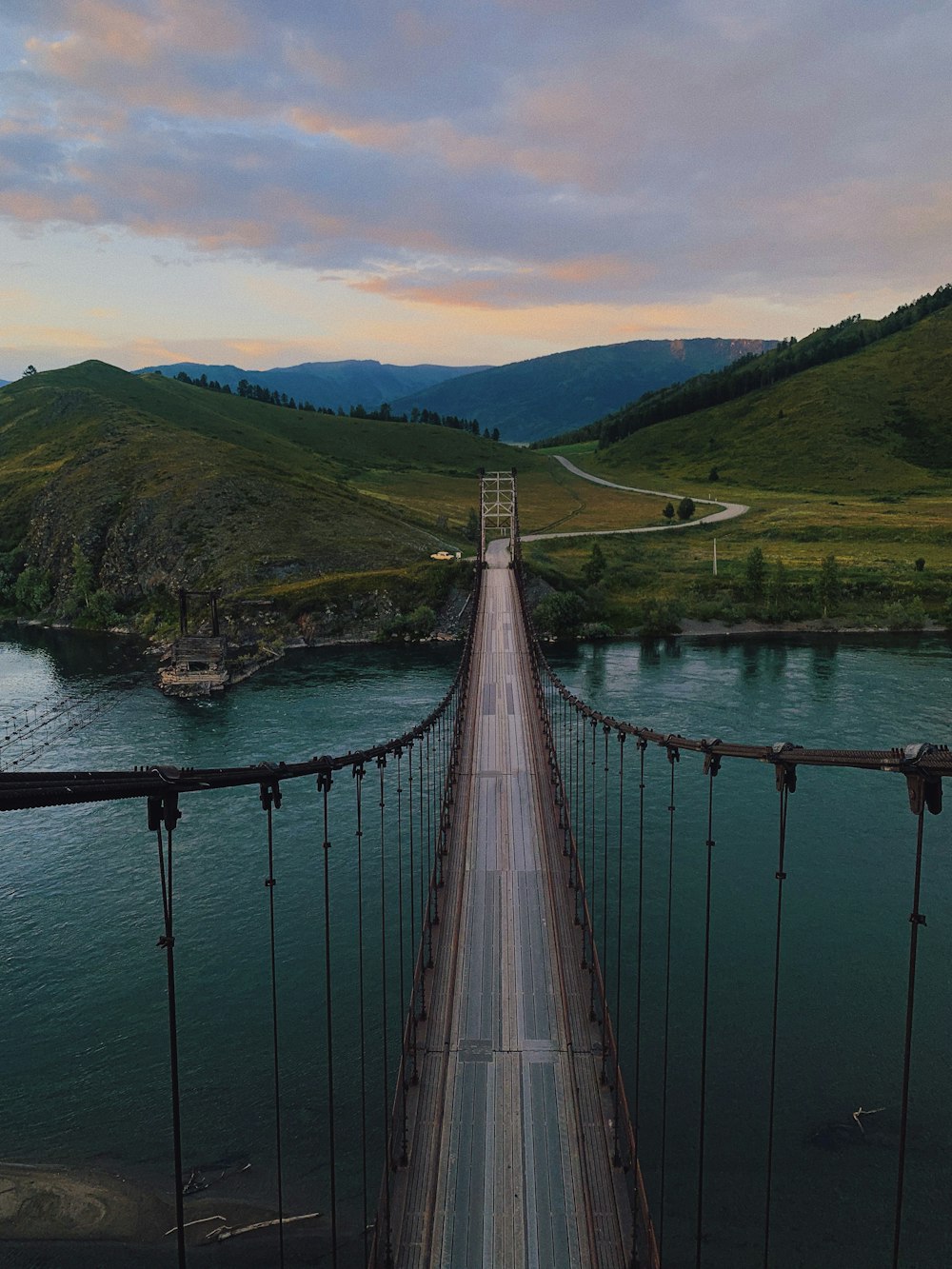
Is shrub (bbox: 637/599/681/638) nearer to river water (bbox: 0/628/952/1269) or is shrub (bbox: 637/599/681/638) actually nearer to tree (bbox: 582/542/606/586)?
tree (bbox: 582/542/606/586)

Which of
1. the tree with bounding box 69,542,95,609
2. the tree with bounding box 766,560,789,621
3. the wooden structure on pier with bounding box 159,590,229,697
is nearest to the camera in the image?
the wooden structure on pier with bounding box 159,590,229,697

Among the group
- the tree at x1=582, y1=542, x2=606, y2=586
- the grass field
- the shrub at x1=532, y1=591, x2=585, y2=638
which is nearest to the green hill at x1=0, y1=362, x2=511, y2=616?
the tree at x1=582, y1=542, x2=606, y2=586

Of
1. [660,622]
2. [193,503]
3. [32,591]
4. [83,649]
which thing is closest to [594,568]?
[660,622]

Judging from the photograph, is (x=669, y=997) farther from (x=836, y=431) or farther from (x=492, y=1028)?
(x=836, y=431)

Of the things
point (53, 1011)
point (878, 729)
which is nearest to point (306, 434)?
point (878, 729)

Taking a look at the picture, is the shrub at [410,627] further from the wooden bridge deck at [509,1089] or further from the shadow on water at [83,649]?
the wooden bridge deck at [509,1089]

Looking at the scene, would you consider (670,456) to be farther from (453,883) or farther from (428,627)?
(453,883)

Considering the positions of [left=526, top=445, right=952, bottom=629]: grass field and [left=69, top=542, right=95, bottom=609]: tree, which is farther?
[left=69, top=542, right=95, bottom=609]: tree
